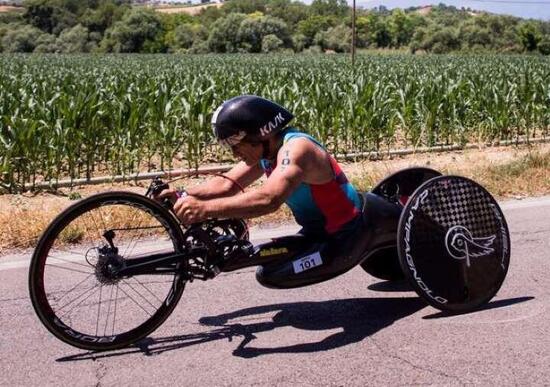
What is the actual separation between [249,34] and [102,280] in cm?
8868

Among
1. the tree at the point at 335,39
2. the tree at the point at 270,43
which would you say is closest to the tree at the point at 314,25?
the tree at the point at 335,39

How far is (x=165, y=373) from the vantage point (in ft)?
11.5

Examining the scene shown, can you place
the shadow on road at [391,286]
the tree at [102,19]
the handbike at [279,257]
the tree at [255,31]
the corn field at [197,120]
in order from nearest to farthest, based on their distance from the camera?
1. the handbike at [279,257]
2. the shadow on road at [391,286]
3. the corn field at [197,120]
4. the tree at [255,31]
5. the tree at [102,19]

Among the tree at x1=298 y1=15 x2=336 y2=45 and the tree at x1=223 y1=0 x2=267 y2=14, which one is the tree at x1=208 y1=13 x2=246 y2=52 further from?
the tree at x1=223 y1=0 x2=267 y2=14

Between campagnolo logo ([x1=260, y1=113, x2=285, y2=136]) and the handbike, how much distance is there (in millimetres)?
513

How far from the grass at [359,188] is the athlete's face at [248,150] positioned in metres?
1.20

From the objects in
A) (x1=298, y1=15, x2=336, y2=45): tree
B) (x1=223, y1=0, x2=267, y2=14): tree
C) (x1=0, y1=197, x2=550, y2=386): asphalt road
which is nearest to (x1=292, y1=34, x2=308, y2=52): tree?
(x1=298, y1=15, x2=336, y2=45): tree

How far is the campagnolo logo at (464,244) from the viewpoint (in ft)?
13.4

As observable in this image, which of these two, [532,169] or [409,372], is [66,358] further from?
[532,169]

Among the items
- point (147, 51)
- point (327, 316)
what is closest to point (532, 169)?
point (327, 316)

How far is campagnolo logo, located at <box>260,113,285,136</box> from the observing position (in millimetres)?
3889

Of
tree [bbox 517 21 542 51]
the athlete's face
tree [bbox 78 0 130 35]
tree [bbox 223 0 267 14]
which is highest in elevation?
tree [bbox 223 0 267 14]

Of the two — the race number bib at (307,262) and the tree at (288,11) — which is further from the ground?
the tree at (288,11)

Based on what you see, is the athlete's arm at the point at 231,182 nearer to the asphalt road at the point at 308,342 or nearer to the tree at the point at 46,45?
the asphalt road at the point at 308,342
